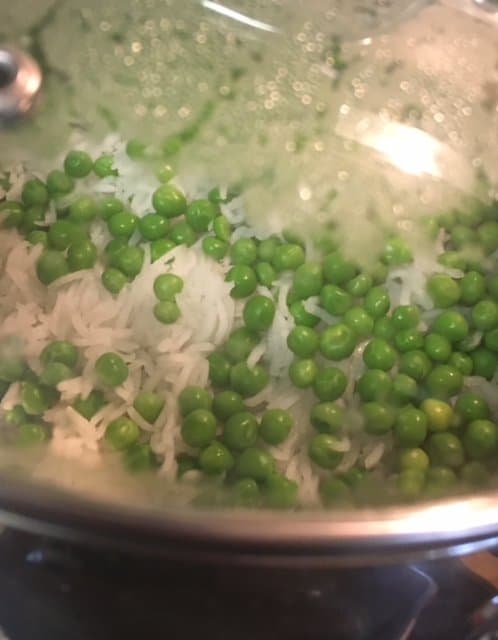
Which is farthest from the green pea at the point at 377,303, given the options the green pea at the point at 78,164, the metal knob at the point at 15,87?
the metal knob at the point at 15,87

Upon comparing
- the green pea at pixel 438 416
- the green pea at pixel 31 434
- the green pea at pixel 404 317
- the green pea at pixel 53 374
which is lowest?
the green pea at pixel 53 374

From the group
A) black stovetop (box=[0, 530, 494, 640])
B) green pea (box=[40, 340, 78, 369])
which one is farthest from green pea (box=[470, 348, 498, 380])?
green pea (box=[40, 340, 78, 369])

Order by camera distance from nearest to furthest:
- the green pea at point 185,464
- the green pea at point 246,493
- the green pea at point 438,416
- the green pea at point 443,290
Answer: the green pea at point 246,493, the green pea at point 185,464, the green pea at point 438,416, the green pea at point 443,290

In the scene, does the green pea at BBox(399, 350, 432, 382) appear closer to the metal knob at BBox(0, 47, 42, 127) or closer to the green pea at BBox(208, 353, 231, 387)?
the green pea at BBox(208, 353, 231, 387)

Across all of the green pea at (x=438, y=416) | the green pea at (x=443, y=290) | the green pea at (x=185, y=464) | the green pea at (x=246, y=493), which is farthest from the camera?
the green pea at (x=443, y=290)

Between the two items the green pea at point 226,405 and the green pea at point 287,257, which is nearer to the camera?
the green pea at point 226,405

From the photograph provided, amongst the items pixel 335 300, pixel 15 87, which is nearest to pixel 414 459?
pixel 335 300

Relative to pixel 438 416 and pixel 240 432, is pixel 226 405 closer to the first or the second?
pixel 240 432

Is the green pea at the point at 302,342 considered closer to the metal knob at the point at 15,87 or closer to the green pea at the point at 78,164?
the green pea at the point at 78,164

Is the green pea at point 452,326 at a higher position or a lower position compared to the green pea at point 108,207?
higher
